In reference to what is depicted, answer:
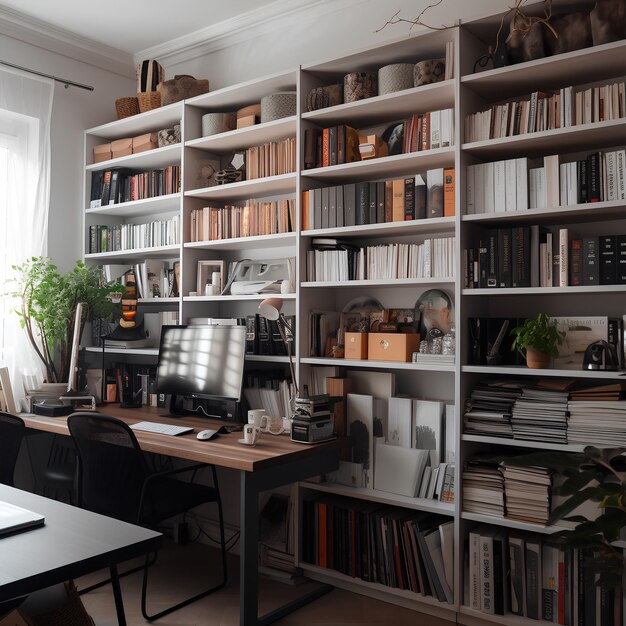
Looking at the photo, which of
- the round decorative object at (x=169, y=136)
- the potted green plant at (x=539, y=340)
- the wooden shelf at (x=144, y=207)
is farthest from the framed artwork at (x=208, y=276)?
the potted green plant at (x=539, y=340)

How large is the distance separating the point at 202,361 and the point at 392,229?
3.99ft

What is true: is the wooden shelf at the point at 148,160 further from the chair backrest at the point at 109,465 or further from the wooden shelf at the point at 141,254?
the chair backrest at the point at 109,465

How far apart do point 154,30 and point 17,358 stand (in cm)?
217

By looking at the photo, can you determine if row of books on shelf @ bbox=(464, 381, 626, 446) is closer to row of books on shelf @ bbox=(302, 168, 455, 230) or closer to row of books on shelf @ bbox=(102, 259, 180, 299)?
row of books on shelf @ bbox=(302, 168, 455, 230)

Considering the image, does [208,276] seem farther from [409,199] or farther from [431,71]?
[431,71]

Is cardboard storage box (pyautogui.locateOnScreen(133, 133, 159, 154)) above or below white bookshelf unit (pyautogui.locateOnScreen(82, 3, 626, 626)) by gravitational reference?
above

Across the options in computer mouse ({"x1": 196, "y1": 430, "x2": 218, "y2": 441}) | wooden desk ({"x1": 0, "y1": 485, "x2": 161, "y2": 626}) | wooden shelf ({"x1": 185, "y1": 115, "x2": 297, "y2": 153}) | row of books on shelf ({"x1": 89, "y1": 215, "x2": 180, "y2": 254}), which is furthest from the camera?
row of books on shelf ({"x1": 89, "y1": 215, "x2": 180, "y2": 254})

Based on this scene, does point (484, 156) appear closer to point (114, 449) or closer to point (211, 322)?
point (211, 322)

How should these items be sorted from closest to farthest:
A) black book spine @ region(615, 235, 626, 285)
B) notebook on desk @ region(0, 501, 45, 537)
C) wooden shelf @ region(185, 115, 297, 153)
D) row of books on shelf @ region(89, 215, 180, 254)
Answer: notebook on desk @ region(0, 501, 45, 537), black book spine @ region(615, 235, 626, 285), wooden shelf @ region(185, 115, 297, 153), row of books on shelf @ region(89, 215, 180, 254)

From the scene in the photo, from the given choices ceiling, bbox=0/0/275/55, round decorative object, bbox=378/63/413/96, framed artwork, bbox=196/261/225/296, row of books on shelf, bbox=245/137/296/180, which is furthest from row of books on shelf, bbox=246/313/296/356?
ceiling, bbox=0/0/275/55

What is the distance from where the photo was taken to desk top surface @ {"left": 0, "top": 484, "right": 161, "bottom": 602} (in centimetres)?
136

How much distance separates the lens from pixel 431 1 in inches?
123

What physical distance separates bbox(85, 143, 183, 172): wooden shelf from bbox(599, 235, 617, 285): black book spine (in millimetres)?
2396

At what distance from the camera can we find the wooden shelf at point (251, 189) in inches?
132
